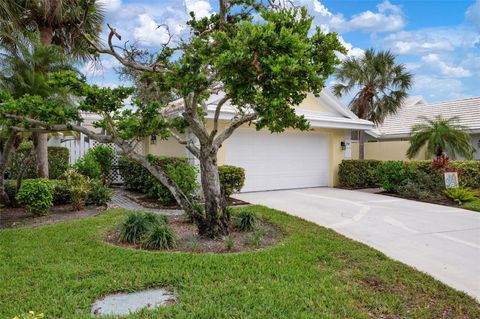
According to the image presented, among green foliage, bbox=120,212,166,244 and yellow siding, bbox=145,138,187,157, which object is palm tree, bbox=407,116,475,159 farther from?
green foliage, bbox=120,212,166,244

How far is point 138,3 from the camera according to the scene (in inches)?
342

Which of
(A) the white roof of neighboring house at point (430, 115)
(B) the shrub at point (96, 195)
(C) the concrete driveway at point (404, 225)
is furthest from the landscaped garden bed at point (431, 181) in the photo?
(B) the shrub at point (96, 195)

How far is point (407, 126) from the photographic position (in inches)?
833

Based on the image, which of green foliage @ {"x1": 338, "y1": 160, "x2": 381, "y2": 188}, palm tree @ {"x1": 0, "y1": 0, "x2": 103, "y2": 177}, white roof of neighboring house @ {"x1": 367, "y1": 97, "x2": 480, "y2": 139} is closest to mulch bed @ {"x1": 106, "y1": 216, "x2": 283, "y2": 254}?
palm tree @ {"x1": 0, "y1": 0, "x2": 103, "y2": 177}

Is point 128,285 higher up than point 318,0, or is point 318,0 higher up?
point 318,0

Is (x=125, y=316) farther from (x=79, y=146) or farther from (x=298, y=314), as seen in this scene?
(x=79, y=146)

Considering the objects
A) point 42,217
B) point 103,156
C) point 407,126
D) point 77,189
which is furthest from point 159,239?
point 407,126

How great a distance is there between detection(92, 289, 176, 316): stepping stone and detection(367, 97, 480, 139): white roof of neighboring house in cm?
1771

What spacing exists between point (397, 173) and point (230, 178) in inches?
251

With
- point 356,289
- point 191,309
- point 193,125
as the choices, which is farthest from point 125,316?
point 193,125

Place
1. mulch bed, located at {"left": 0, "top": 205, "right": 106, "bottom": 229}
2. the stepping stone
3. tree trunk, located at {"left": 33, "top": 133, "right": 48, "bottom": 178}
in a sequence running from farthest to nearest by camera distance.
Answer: tree trunk, located at {"left": 33, "top": 133, "right": 48, "bottom": 178} → mulch bed, located at {"left": 0, "top": 205, "right": 106, "bottom": 229} → the stepping stone

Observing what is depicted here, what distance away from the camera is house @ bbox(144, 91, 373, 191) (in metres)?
12.0

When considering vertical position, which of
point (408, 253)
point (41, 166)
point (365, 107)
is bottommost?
point (408, 253)

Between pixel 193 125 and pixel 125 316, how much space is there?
3231mm
